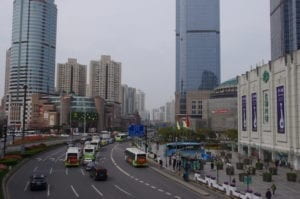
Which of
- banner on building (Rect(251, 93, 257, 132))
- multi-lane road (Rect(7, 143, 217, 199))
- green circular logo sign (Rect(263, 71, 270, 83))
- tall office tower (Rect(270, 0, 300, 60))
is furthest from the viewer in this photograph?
tall office tower (Rect(270, 0, 300, 60))

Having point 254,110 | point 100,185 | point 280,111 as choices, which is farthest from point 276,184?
point 254,110

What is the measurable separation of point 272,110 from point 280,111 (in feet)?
9.12

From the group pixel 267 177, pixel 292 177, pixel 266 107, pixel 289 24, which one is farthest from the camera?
pixel 289 24

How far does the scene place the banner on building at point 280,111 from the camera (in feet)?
197

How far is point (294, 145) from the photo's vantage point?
183 ft

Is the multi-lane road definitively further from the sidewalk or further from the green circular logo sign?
the green circular logo sign

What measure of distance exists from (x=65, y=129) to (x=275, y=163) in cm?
14728

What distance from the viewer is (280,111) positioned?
2399 inches

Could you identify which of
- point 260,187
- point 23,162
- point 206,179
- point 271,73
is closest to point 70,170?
point 23,162

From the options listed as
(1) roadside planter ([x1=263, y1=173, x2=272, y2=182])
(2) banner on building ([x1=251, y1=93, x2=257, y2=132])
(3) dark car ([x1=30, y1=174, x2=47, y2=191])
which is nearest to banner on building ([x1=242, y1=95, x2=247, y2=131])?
(2) banner on building ([x1=251, y1=93, x2=257, y2=132])

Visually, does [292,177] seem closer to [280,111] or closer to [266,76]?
[280,111]

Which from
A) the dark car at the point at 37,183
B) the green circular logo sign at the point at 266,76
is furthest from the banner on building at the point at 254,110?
the dark car at the point at 37,183

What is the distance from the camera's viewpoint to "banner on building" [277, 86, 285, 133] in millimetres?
60062

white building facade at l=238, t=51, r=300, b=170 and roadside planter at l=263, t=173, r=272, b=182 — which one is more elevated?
white building facade at l=238, t=51, r=300, b=170
